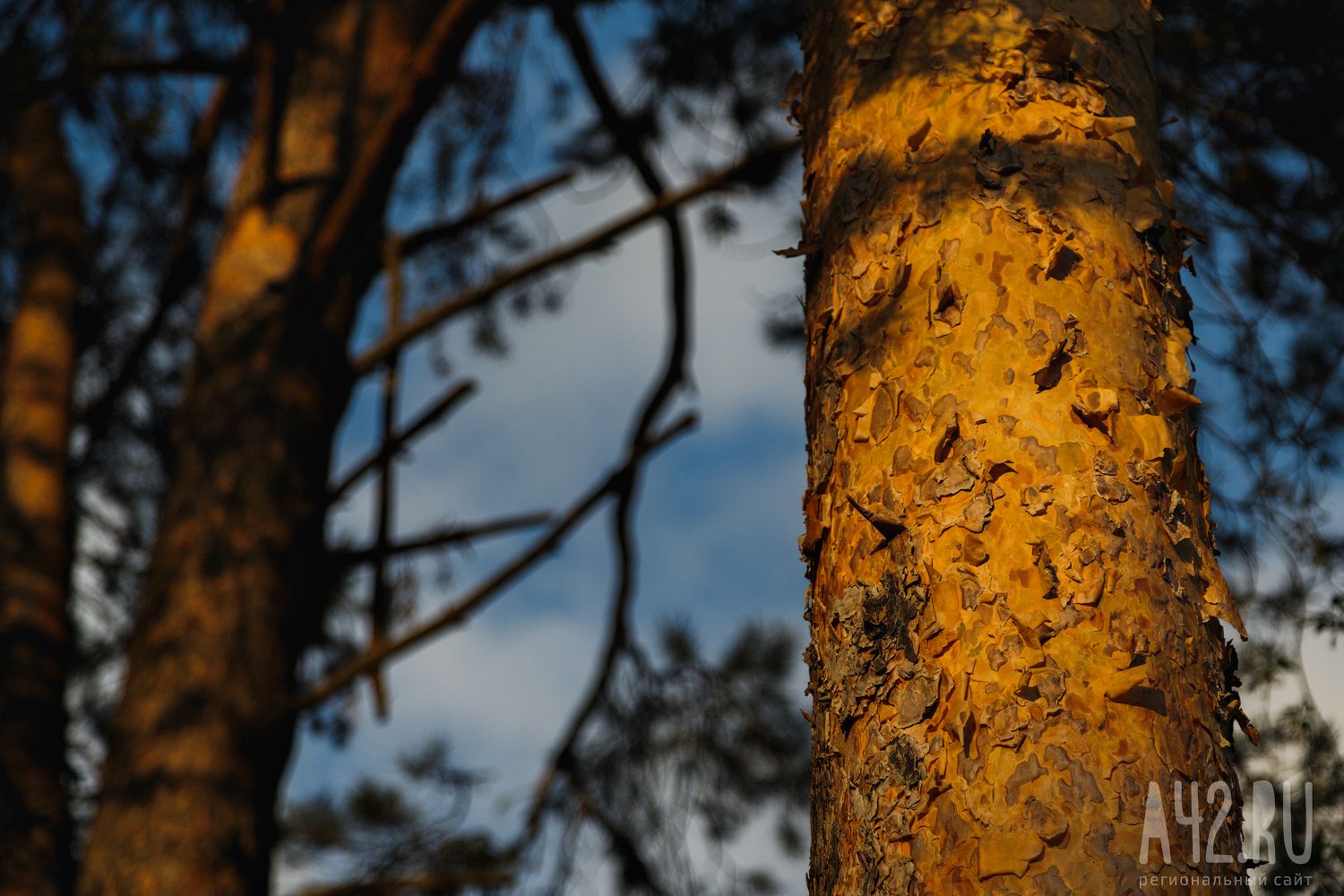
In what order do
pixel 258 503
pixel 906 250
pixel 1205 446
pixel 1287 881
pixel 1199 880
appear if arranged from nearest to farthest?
1. pixel 1199 880
2. pixel 906 250
3. pixel 1287 881
4. pixel 1205 446
5. pixel 258 503

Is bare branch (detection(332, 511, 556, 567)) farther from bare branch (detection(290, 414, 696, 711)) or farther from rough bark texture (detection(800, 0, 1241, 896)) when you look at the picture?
rough bark texture (detection(800, 0, 1241, 896))

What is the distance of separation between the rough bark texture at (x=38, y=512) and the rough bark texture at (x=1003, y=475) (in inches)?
119

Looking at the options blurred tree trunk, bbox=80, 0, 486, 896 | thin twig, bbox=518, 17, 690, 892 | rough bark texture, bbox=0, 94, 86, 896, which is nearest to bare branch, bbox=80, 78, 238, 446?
rough bark texture, bbox=0, 94, 86, 896

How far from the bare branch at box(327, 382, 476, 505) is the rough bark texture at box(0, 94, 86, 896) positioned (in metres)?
1.14

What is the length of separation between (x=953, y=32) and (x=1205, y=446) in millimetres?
1810

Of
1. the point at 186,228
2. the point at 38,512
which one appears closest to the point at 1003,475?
the point at 38,512

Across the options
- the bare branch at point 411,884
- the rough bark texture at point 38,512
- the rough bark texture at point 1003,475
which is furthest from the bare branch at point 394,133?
the rough bark texture at point 1003,475

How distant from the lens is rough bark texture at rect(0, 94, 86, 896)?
10.5 ft

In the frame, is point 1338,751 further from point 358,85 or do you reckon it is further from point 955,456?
point 358,85

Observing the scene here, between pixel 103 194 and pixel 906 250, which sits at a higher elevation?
pixel 103 194

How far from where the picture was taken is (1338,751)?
8.76 ft

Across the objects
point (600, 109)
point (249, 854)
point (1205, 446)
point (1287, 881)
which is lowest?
point (249, 854)

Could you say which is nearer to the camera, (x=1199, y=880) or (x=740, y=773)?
(x=1199, y=880)

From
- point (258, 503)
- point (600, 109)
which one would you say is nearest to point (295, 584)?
point (258, 503)
